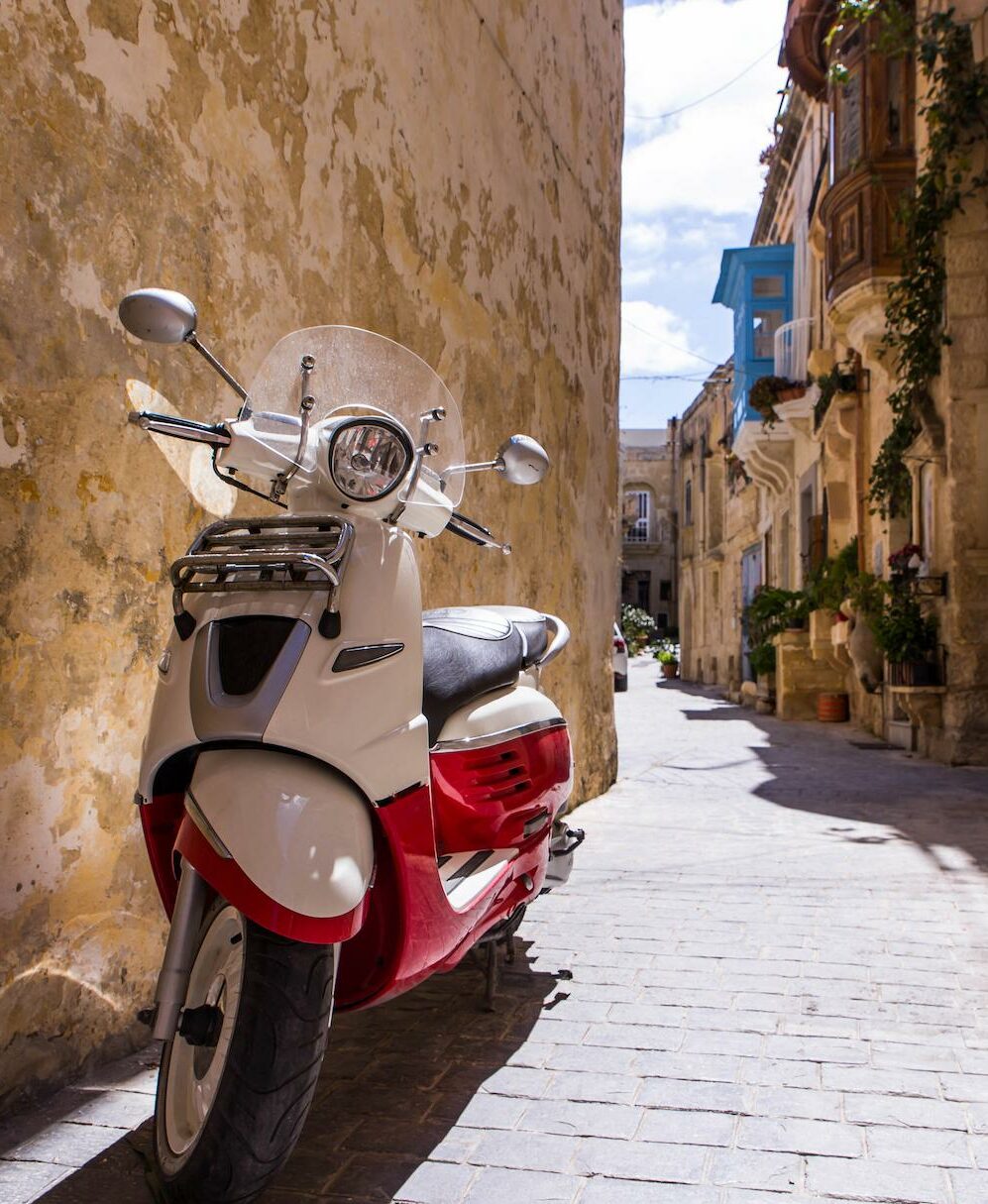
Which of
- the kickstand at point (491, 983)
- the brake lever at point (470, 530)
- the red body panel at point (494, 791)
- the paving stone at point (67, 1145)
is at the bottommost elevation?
the paving stone at point (67, 1145)

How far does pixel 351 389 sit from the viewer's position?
2.64 m

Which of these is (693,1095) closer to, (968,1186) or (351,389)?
(968,1186)

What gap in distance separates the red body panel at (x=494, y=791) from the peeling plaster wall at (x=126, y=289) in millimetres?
824

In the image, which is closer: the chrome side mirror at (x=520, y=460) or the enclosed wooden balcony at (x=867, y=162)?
the chrome side mirror at (x=520, y=460)

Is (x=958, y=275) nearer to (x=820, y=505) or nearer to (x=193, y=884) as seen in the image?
(x=820, y=505)

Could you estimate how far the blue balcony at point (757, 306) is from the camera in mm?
23203

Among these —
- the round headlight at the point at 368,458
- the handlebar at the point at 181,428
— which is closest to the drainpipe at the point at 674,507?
the round headlight at the point at 368,458

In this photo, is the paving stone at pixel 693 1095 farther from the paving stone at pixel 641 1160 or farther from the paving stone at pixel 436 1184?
the paving stone at pixel 436 1184

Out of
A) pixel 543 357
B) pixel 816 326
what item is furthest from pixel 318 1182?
pixel 816 326

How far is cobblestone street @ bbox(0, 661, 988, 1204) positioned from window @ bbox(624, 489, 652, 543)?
181ft

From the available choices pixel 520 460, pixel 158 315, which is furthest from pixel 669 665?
pixel 158 315

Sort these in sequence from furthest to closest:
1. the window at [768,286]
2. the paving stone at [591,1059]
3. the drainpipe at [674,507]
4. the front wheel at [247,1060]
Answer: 1. the drainpipe at [674,507]
2. the window at [768,286]
3. the paving stone at [591,1059]
4. the front wheel at [247,1060]

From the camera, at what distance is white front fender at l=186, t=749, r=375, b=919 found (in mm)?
1935

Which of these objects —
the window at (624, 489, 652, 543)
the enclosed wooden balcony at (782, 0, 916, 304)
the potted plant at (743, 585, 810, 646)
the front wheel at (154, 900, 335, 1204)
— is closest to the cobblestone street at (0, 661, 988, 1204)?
the front wheel at (154, 900, 335, 1204)
